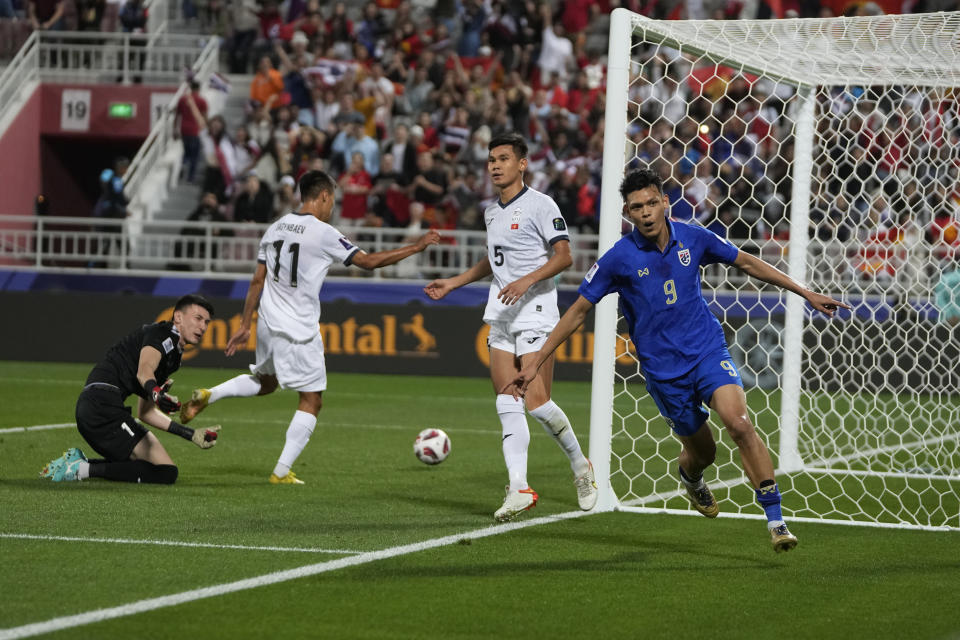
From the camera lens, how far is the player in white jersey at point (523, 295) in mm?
7902

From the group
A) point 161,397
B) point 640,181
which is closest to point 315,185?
point 161,397

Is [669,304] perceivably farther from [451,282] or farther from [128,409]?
[128,409]

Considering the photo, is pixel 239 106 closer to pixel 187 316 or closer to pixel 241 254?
pixel 241 254

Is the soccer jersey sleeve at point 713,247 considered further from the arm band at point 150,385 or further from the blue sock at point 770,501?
the arm band at point 150,385

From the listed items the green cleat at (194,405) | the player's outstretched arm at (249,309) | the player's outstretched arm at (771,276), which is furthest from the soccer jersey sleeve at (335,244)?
the player's outstretched arm at (771,276)

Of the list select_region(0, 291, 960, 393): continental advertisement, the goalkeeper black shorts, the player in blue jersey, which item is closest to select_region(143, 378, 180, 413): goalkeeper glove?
the goalkeeper black shorts

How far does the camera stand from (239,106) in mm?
25078

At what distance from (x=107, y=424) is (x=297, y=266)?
5.11ft

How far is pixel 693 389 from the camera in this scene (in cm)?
679

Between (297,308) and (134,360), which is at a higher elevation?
(297,308)

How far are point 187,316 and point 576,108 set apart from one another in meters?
14.5

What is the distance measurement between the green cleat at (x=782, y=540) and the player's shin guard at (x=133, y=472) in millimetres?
4059

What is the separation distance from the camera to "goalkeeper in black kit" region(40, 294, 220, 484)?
860 cm

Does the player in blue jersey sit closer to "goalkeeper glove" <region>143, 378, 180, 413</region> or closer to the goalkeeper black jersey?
"goalkeeper glove" <region>143, 378, 180, 413</region>
